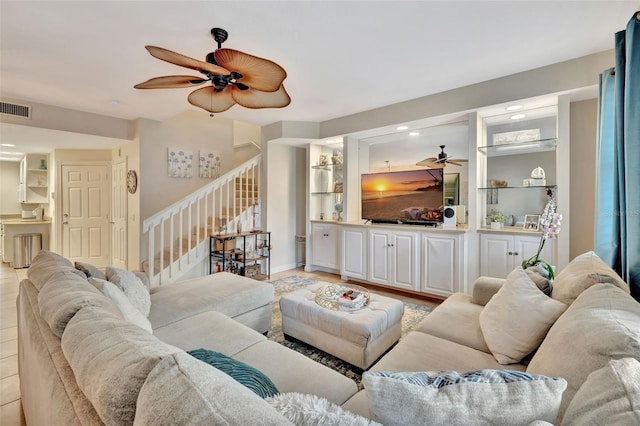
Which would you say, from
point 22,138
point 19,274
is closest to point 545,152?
point 22,138

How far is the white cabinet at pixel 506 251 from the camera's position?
3010 mm

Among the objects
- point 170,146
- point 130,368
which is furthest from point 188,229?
point 130,368

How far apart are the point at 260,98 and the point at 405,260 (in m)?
2.71

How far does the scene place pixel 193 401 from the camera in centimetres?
56

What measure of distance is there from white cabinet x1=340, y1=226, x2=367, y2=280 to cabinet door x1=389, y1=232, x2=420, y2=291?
0.46 meters

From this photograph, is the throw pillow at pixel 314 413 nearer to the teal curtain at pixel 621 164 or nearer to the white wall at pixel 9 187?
the teal curtain at pixel 621 164

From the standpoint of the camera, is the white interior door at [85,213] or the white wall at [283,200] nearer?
the white wall at [283,200]

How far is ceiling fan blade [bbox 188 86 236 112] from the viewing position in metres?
2.43

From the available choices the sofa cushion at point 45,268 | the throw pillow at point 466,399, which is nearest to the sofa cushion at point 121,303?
the sofa cushion at point 45,268

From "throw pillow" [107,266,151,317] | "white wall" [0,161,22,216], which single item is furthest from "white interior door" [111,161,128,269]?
"throw pillow" [107,266,151,317]

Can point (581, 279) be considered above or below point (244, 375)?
above

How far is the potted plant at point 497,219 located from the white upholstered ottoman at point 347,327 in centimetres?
187

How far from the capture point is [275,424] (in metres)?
0.55

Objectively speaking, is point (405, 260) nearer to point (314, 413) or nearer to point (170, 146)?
point (314, 413)
